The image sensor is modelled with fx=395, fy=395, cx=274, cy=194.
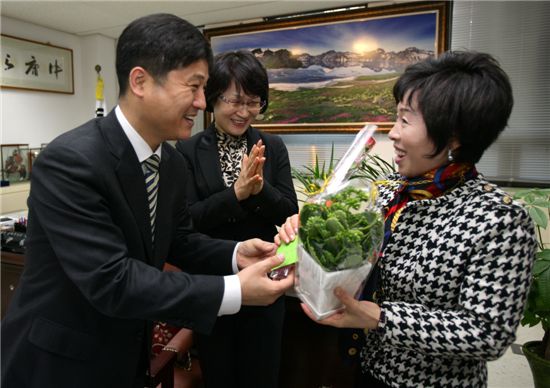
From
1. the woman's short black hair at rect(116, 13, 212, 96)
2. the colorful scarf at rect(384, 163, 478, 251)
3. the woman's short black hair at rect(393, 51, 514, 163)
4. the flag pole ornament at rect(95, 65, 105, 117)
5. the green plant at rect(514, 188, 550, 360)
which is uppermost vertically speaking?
the flag pole ornament at rect(95, 65, 105, 117)

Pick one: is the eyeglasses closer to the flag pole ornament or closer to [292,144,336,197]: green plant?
[292,144,336,197]: green plant

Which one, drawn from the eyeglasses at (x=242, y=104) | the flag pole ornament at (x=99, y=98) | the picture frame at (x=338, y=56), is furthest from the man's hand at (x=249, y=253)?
Answer: the flag pole ornament at (x=99, y=98)

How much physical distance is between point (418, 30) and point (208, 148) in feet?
9.78

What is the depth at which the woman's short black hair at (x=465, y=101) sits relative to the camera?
0.93 metres

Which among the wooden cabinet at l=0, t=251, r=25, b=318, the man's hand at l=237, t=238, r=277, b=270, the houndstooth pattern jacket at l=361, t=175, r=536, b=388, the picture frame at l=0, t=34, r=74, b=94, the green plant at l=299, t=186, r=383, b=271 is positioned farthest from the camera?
the picture frame at l=0, t=34, r=74, b=94

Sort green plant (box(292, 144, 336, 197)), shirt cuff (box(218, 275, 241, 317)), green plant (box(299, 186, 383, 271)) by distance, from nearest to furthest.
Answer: green plant (box(299, 186, 383, 271))
shirt cuff (box(218, 275, 241, 317))
green plant (box(292, 144, 336, 197))

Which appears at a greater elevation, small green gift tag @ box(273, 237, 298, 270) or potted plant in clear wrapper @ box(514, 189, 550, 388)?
small green gift tag @ box(273, 237, 298, 270)

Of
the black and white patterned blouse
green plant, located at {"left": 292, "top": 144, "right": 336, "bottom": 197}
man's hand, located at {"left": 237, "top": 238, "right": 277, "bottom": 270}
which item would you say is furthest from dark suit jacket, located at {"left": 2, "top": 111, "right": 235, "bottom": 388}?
the black and white patterned blouse

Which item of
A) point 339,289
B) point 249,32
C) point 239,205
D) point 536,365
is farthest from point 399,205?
point 249,32

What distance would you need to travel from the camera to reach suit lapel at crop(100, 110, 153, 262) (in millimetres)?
1039

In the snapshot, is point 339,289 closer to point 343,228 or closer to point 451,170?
point 343,228

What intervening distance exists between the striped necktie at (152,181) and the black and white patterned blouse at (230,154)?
52 centimetres

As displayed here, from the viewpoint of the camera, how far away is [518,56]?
3.55 metres

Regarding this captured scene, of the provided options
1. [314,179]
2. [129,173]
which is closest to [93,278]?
[129,173]
